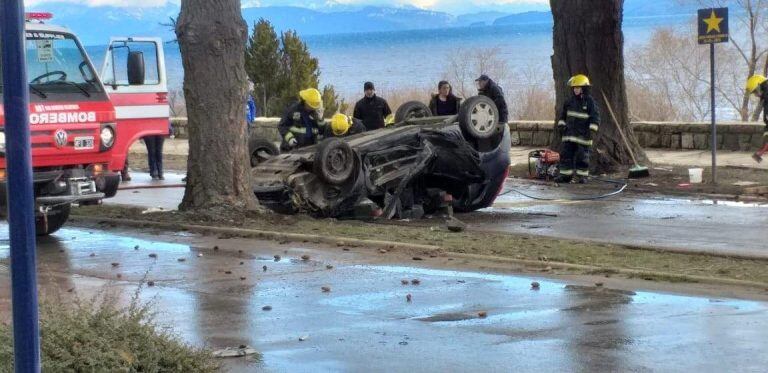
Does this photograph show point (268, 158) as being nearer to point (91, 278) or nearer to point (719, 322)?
point (91, 278)

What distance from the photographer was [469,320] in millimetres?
7652

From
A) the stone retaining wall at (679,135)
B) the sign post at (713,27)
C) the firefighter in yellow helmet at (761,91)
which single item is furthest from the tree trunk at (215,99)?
the stone retaining wall at (679,135)

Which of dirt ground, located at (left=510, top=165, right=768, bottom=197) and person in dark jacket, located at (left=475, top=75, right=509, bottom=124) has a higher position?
person in dark jacket, located at (left=475, top=75, right=509, bottom=124)

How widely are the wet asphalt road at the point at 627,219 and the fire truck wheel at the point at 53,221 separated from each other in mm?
2812

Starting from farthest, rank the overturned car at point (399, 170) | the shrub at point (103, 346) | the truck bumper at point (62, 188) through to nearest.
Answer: the overturned car at point (399, 170)
the truck bumper at point (62, 188)
the shrub at point (103, 346)

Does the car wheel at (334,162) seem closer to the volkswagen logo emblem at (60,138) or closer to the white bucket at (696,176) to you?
the volkswagen logo emblem at (60,138)

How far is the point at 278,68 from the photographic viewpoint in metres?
32.4

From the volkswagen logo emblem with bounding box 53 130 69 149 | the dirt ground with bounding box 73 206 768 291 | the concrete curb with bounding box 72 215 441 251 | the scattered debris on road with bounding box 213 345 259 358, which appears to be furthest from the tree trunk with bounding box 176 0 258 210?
the scattered debris on road with bounding box 213 345 259 358

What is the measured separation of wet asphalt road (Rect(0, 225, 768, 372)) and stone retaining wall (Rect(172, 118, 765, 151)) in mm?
12083

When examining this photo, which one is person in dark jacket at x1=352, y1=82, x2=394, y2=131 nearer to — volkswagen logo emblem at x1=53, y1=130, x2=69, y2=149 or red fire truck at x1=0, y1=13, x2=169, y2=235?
red fire truck at x1=0, y1=13, x2=169, y2=235

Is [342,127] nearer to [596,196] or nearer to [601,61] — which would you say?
[596,196]

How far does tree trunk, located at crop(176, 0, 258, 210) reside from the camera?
12.8m

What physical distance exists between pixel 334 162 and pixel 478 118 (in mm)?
2154

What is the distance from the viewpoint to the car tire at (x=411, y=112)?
50.8ft
